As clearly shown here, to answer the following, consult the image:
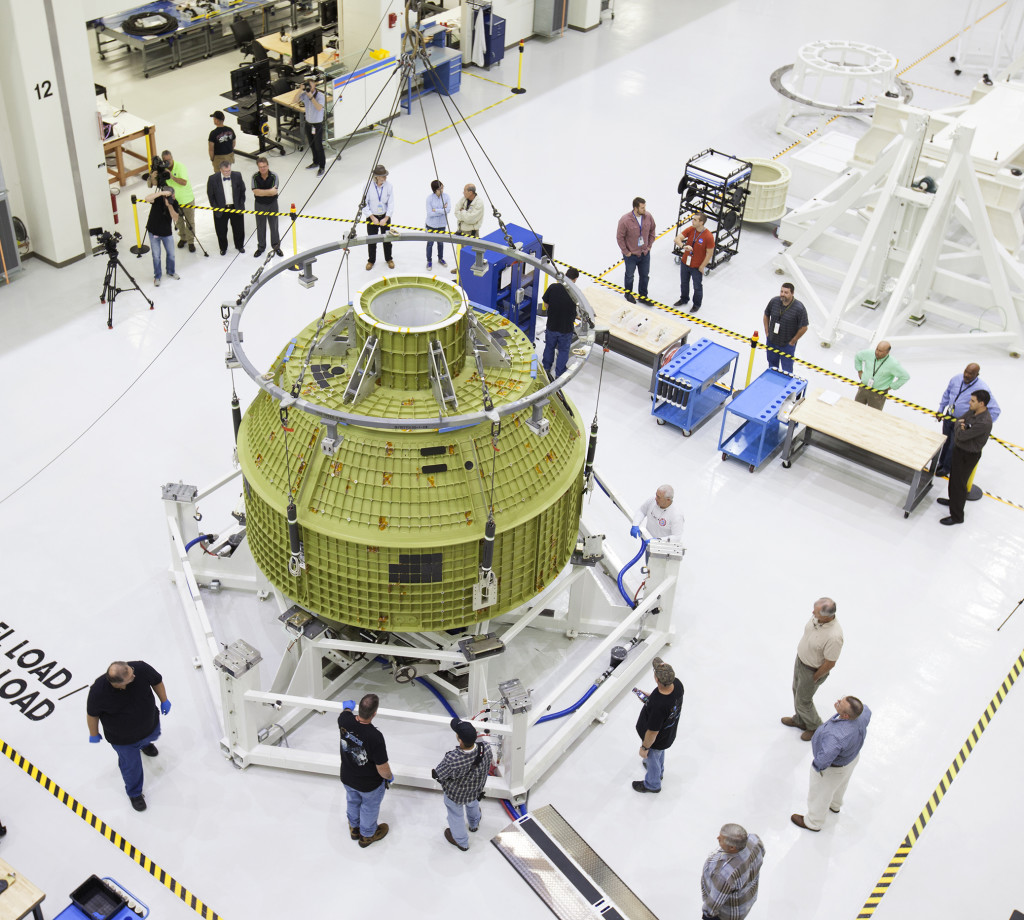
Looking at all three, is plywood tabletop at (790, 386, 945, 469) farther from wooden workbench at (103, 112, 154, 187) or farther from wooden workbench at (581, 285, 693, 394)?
wooden workbench at (103, 112, 154, 187)

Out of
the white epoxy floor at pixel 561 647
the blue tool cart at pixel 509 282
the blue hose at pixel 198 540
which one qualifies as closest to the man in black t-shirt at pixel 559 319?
the white epoxy floor at pixel 561 647

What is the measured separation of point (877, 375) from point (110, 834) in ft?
34.9

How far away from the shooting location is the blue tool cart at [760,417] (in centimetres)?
1538

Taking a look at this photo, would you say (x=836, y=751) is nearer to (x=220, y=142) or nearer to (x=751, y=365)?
(x=751, y=365)

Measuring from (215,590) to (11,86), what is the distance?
876cm

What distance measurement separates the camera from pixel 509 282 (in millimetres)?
17312

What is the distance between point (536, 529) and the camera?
1105 cm

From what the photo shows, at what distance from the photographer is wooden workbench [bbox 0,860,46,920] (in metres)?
9.00

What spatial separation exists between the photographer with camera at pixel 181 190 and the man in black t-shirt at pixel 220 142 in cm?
100

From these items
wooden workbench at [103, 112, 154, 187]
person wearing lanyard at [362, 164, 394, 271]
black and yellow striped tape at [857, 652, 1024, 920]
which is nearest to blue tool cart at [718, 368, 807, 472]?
black and yellow striped tape at [857, 652, 1024, 920]

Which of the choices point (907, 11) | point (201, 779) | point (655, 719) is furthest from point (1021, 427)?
point (907, 11)

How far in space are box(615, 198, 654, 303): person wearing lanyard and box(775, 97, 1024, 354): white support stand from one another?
107 inches

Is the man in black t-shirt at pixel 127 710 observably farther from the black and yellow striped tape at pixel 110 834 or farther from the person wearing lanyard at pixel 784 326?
the person wearing lanyard at pixel 784 326

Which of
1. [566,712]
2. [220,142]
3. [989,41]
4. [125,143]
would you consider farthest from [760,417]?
[989,41]
